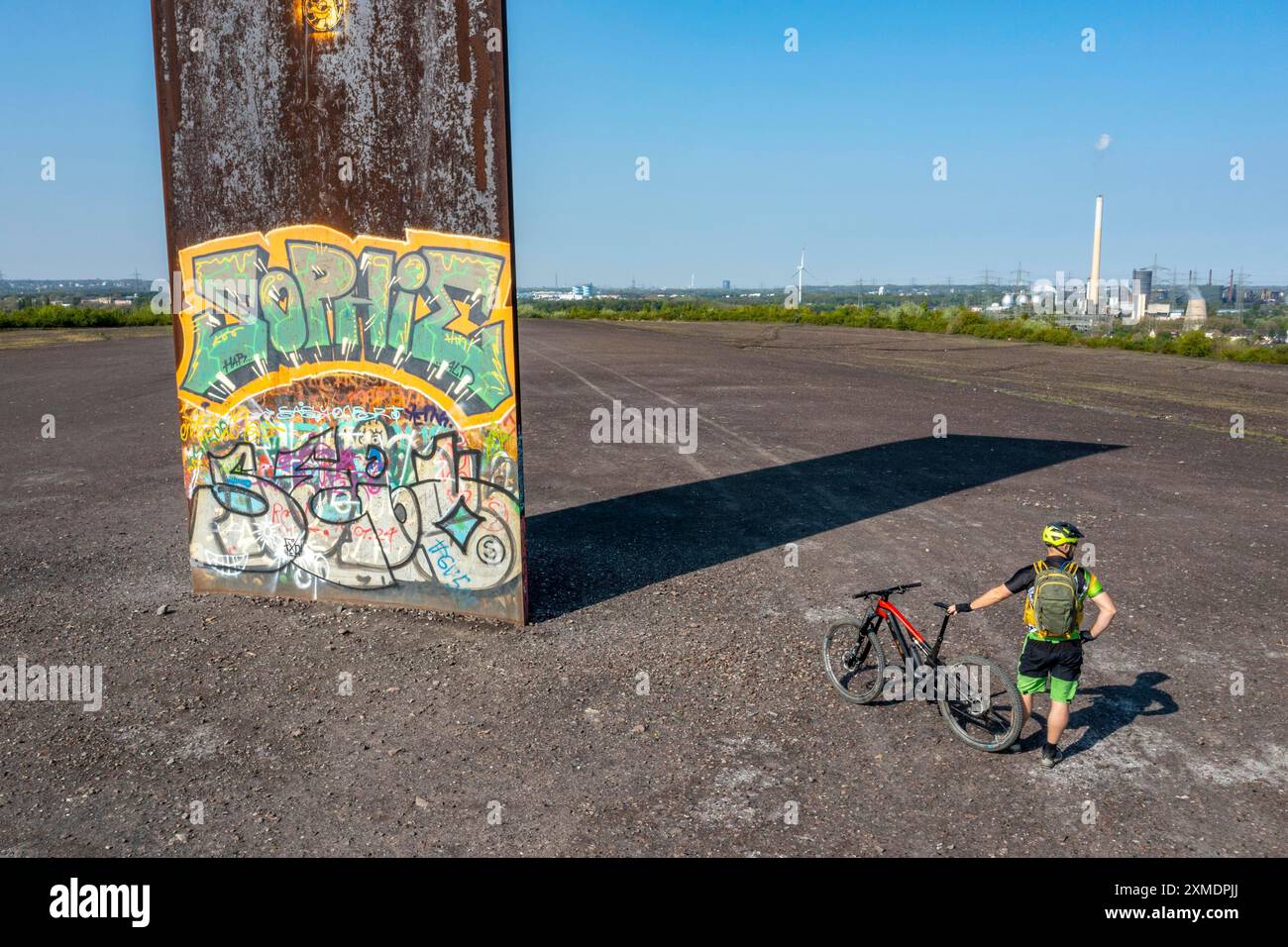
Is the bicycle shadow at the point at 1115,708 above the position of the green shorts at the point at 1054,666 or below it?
below

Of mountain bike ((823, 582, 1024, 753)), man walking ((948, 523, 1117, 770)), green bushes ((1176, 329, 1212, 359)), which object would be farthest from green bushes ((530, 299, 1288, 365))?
man walking ((948, 523, 1117, 770))

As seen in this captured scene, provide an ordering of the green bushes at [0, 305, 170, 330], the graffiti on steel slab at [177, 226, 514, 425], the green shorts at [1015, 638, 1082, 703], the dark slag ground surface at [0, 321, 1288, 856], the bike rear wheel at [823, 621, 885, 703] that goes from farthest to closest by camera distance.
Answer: the green bushes at [0, 305, 170, 330] < the graffiti on steel slab at [177, 226, 514, 425] < the bike rear wheel at [823, 621, 885, 703] < the green shorts at [1015, 638, 1082, 703] < the dark slag ground surface at [0, 321, 1288, 856]

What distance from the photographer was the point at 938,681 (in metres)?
6.91

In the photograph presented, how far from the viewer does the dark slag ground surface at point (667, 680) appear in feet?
19.3

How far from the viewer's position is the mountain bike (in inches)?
261

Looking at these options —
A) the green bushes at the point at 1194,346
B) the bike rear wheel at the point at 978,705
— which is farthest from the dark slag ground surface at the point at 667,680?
the green bushes at the point at 1194,346

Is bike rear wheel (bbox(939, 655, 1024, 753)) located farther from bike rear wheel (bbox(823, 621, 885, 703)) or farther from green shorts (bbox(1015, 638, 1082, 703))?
bike rear wheel (bbox(823, 621, 885, 703))

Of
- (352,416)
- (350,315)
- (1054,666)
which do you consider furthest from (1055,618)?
(350,315)

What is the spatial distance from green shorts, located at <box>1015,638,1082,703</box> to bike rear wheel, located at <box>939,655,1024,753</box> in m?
0.17

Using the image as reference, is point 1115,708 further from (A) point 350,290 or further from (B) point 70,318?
(B) point 70,318

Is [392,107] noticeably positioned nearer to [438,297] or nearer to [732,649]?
[438,297]

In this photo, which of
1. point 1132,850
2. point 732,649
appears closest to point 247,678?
point 732,649

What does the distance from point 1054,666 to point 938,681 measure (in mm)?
875

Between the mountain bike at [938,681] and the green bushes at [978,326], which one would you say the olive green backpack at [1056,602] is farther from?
the green bushes at [978,326]
